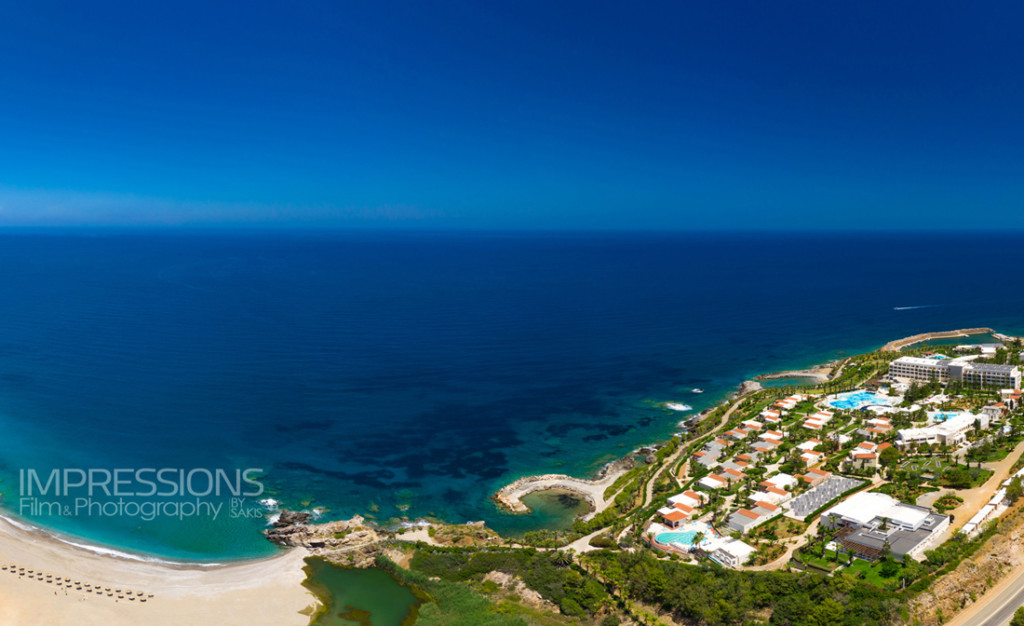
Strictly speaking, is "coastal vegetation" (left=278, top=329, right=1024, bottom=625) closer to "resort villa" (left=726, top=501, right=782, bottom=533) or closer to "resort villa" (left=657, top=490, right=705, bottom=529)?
"resort villa" (left=726, top=501, right=782, bottom=533)

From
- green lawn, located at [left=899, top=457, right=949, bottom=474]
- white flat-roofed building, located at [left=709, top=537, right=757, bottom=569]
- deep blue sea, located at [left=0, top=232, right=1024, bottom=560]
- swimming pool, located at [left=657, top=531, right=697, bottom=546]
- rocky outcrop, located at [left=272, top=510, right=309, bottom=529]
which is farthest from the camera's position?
deep blue sea, located at [left=0, top=232, right=1024, bottom=560]

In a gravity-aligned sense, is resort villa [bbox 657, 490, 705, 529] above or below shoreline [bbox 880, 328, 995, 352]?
below

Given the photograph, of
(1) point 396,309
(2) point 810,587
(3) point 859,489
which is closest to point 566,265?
(1) point 396,309

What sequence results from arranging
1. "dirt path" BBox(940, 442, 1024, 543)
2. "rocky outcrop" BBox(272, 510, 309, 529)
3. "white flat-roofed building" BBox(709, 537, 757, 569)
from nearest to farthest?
"white flat-roofed building" BBox(709, 537, 757, 569), "dirt path" BBox(940, 442, 1024, 543), "rocky outcrop" BBox(272, 510, 309, 529)

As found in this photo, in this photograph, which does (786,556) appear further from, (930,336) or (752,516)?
(930,336)

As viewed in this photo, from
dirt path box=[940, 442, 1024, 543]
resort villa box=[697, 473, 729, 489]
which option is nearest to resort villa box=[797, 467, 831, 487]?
resort villa box=[697, 473, 729, 489]

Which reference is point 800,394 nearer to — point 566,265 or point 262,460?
point 262,460

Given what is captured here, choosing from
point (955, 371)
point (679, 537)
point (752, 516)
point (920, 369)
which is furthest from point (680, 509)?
point (955, 371)
